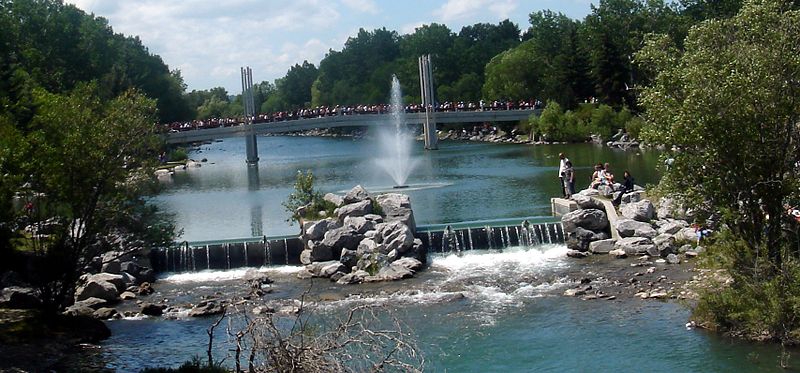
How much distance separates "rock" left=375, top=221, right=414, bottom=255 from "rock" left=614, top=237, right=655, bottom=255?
668 centimetres

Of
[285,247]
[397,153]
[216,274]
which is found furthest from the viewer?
[397,153]

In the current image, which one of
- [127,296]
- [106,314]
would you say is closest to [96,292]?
[127,296]

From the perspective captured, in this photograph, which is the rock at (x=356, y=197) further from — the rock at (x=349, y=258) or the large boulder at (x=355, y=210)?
the rock at (x=349, y=258)

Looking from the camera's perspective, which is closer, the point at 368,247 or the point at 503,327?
the point at 503,327

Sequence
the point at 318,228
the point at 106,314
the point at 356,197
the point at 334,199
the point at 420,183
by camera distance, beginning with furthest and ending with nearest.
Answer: the point at 420,183
the point at 334,199
the point at 356,197
the point at 318,228
the point at 106,314

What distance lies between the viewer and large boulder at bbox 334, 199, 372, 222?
31.1 m

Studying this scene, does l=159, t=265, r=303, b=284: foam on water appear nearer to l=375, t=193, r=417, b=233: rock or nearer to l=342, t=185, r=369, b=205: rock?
l=342, t=185, r=369, b=205: rock

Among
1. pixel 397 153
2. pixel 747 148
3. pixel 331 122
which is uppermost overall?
pixel 331 122

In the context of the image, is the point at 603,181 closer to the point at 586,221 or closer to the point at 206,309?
the point at 586,221

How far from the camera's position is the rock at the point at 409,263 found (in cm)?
2766

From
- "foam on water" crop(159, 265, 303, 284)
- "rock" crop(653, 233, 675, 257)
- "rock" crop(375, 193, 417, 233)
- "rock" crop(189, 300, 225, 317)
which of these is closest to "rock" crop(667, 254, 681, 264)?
"rock" crop(653, 233, 675, 257)

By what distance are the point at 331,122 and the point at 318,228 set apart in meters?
47.8

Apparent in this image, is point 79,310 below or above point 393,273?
below

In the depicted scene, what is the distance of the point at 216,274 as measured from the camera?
2966cm
